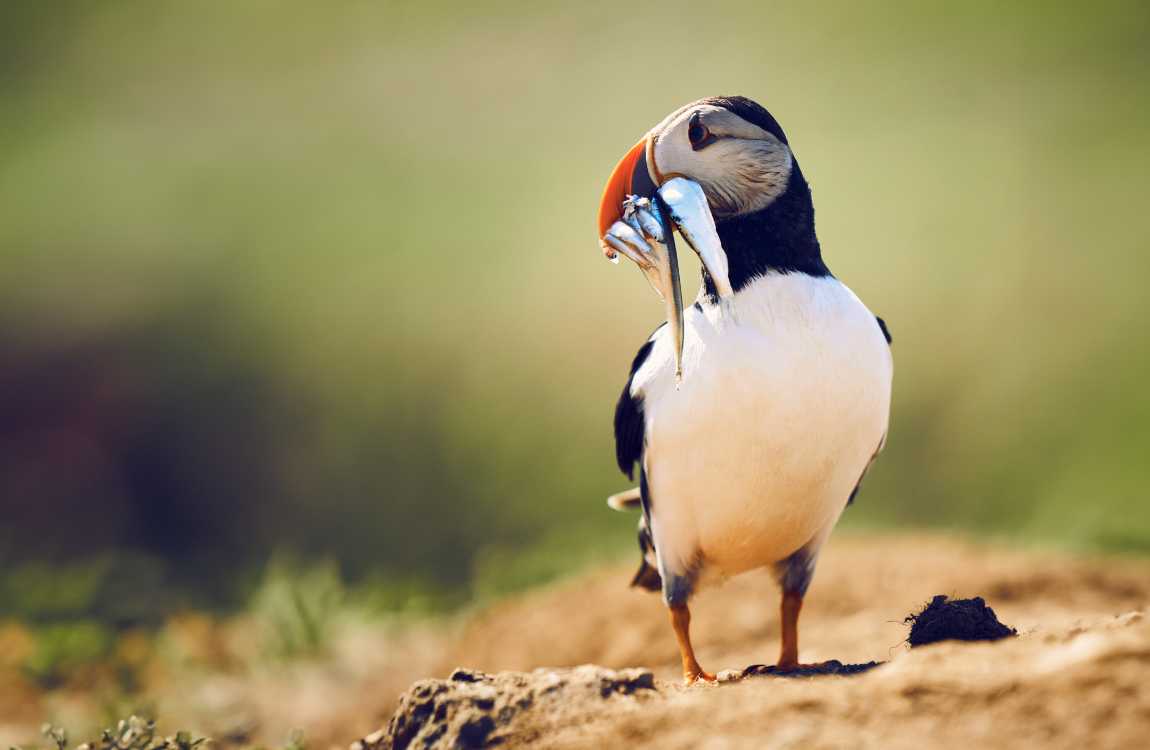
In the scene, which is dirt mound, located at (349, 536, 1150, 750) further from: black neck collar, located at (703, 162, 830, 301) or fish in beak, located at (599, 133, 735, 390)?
black neck collar, located at (703, 162, 830, 301)

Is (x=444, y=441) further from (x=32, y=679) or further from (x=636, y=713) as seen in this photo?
(x=636, y=713)

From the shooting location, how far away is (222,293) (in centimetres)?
1056

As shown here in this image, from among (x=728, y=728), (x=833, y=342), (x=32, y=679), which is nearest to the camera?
(x=728, y=728)

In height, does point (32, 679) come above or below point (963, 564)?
above

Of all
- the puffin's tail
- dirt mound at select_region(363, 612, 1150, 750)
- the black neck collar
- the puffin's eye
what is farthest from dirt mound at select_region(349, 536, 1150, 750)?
the puffin's eye

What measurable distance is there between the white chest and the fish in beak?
0.37ft

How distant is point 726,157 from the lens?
2.90 m

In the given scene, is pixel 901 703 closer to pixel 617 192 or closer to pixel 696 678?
pixel 696 678

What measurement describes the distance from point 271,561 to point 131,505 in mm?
2158

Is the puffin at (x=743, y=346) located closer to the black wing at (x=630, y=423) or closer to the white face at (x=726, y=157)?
the white face at (x=726, y=157)

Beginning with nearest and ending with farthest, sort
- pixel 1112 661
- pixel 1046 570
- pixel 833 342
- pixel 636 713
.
→ pixel 1112 661, pixel 636 713, pixel 833 342, pixel 1046 570

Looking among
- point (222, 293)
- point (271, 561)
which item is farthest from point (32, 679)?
point (222, 293)

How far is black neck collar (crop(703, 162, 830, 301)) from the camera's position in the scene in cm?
294

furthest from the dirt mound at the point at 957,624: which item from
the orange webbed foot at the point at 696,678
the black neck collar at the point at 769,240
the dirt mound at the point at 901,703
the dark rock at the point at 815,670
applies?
the black neck collar at the point at 769,240
